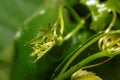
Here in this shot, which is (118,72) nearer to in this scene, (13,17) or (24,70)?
(24,70)

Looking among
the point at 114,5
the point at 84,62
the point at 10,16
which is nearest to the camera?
the point at 84,62

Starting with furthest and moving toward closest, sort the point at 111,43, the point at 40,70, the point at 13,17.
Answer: the point at 13,17 < the point at 40,70 < the point at 111,43

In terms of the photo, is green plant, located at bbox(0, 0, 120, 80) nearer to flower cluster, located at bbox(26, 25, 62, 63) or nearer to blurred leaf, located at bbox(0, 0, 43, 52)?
flower cluster, located at bbox(26, 25, 62, 63)

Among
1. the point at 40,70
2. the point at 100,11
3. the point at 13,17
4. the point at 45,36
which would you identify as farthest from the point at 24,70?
the point at 13,17

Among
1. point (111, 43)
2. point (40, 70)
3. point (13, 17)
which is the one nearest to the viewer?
point (111, 43)

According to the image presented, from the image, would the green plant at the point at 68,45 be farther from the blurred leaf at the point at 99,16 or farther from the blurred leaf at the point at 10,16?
the blurred leaf at the point at 10,16

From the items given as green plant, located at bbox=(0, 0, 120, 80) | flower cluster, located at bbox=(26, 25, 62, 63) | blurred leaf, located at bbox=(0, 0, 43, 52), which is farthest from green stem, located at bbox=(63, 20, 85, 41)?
blurred leaf, located at bbox=(0, 0, 43, 52)

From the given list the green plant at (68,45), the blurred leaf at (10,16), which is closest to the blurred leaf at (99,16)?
the green plant at (68,45)

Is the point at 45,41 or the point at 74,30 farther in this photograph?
the point at 74,30

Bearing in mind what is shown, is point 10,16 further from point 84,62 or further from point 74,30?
point 84,62

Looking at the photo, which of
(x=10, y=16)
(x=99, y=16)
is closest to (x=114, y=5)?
(x=99, y=16)

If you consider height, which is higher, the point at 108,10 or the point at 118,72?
the point at 108,10
